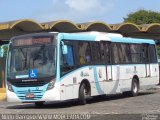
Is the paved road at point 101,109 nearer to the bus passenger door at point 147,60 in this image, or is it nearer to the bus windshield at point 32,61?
the bus windshield at point 32,61

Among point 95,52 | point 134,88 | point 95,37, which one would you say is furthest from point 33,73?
point 134,88

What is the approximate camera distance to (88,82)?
21.3m

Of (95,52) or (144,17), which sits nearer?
(95,52)

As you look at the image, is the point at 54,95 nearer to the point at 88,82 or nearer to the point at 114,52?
the point at 88,82

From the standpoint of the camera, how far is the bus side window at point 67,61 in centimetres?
1966

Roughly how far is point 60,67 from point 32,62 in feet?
3.61

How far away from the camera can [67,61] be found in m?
20.0

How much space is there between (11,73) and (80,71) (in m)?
2.69

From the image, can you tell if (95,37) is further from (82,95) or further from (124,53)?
(82,95)

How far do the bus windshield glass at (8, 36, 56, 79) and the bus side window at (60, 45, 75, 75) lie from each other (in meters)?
0.40

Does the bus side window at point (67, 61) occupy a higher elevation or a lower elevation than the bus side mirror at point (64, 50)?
lower

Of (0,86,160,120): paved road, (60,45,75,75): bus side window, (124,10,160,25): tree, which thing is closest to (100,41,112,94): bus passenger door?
(0,86,160,120): paved road

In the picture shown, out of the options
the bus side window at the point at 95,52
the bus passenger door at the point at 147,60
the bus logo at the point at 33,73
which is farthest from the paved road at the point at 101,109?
the bus passenger door at the point at 147,60

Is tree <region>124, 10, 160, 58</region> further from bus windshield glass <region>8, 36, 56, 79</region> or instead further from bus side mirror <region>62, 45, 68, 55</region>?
bus side mirror <region>62, 45, 68, 55</region>
